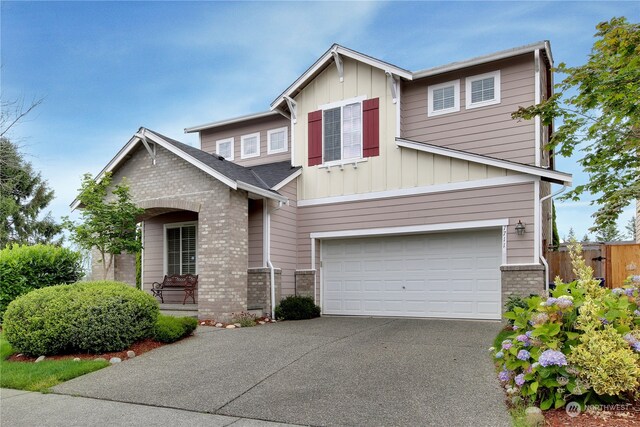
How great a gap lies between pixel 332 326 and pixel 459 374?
4868 mm

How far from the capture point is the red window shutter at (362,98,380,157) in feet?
43.1

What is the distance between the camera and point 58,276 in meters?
12.7

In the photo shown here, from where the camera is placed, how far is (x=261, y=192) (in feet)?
39.5

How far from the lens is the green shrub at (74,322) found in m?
8.11

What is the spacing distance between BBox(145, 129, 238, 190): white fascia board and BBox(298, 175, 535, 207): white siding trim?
3154 mm

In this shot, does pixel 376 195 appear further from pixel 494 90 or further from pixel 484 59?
pixel 484 59

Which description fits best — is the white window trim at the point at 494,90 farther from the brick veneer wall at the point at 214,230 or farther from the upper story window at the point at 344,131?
the brick veneer wall at the point at 214,230

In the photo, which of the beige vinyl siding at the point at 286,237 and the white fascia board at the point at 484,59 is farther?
the beige vinyl siding at the point at 286,237

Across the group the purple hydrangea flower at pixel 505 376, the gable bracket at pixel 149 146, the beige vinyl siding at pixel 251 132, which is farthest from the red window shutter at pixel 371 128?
the purple hydrangea flower at pixel 505 376

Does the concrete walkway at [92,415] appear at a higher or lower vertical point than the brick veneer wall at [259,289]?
lower

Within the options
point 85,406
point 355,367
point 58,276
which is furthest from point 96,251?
point 355,367

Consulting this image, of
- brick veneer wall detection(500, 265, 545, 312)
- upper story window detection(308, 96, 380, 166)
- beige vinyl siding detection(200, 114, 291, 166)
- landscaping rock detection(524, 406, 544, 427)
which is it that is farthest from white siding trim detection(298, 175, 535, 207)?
landscaping rock detection(524, 406, 544, 427)

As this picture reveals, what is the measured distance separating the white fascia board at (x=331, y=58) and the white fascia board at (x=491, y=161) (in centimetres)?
193

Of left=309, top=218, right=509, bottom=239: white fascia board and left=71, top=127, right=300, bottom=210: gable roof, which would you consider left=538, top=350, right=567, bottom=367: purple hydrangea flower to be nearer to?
left=309, top=218, right=509, bottom=239: white fascia board
